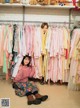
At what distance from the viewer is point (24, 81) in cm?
357

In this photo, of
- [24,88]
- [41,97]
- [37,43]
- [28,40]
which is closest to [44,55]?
[37,43]

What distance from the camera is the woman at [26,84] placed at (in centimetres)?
311

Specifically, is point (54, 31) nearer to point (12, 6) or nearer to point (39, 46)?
point (39, 46)

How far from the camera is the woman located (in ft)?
10.2

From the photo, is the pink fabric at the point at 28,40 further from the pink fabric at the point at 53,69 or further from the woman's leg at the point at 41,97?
the woman's leg at the point at 41,97

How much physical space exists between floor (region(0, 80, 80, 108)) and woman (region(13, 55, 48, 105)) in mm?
77

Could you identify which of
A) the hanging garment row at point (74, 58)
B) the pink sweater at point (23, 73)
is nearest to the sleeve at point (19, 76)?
the pink sweater at point (23, 73)

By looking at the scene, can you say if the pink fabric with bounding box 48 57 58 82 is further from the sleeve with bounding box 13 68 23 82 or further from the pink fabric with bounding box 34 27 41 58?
the sleeve with bounding box 13 68 23 82

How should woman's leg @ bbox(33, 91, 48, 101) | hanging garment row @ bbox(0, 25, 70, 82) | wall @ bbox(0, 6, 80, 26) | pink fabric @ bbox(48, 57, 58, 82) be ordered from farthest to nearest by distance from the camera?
wall @ bbox(0, 6, 80, 26) < pink fabric @ bbox(48, 57, 58, 82) < hanging garment row @ bbox(0, 25, 70, 82) < woman's leg @ bbox(33, 91, 48, 101)

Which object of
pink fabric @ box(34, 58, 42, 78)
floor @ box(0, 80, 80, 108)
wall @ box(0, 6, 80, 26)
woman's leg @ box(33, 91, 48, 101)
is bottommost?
floor @ box(0, 80, 80, 108)

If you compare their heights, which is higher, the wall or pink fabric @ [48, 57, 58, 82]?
the wall

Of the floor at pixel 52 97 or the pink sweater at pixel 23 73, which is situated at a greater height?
the pink sweater at pixel 23 73

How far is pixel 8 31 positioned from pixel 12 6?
627 mm

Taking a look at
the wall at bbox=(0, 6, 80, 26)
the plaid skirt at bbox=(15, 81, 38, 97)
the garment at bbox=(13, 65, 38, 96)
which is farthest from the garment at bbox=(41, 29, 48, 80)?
the wall at bbox=(0, 6, 80, 26)
